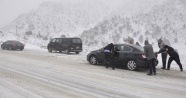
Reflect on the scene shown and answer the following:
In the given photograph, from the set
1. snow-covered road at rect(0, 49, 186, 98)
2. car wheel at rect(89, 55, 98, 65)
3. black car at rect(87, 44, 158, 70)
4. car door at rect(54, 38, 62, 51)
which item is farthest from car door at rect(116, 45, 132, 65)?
car door at rect(54, 38, 62, 51)

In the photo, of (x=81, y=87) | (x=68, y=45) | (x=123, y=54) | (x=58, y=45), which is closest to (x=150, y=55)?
(x=123, y=54)

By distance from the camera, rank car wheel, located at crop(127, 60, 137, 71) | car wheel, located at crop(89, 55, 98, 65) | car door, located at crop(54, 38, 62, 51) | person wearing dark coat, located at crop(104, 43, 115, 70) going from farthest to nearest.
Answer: car door, located at crop(54, 38, 62, 51)
car wheel, located at crop(89, 55, 98, 65)
person wearing dark coat, located at crop(104, 43, 115, 70)
car wheel, located at crop(127, 60, 137, 71)

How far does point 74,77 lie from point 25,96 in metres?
3.59

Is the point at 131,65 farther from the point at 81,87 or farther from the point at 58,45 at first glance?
the point at 58,45

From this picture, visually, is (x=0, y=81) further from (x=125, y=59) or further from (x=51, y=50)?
(x=51, y=50)

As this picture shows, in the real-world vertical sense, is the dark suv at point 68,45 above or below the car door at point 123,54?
above

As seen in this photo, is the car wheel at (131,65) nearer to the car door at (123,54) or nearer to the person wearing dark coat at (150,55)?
the car door at (123,54)

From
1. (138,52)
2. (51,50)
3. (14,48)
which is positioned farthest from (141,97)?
(14,48)

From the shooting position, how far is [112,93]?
26.3ft

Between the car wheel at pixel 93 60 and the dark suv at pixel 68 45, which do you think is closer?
the car wheel at pixel 93 60

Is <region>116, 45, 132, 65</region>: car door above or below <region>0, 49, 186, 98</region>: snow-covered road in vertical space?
above

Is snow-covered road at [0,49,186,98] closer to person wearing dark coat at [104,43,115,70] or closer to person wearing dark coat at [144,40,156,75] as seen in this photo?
person wearing dark coat at [144,40,156,75]

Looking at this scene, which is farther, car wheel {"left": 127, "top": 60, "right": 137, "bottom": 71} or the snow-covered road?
car wheel {"left": 127, "top": 60, "right": 137, "bottom": 71}

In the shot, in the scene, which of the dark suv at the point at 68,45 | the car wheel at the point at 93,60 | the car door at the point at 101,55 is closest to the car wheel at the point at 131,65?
the car door at the point at 101,55
